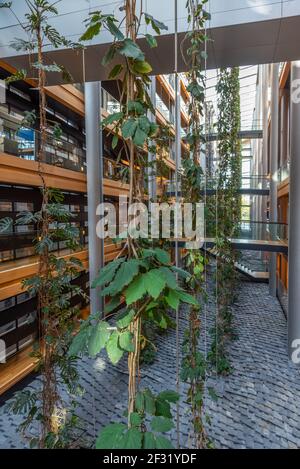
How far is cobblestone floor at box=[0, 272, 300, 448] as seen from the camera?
13.9 feet

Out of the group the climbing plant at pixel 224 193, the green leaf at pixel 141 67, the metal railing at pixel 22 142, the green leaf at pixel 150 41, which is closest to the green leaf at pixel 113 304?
the green leaf at pixel 141 67

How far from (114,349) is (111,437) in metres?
0.29

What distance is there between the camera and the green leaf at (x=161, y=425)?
1123 millimetres

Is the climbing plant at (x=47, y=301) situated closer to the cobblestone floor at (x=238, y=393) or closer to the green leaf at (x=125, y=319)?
the cobblestone floor at (x=238, y=393)

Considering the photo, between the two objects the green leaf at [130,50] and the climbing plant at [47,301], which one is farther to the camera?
the climbing plant at [47,301]

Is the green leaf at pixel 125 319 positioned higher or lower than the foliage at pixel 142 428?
higher

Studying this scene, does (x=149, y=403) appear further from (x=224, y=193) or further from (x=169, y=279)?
(x=224, y=193)

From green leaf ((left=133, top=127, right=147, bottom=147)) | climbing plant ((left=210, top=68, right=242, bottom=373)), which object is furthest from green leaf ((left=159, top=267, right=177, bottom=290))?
climbing plant ((left=210, top=68, right=242, bottom=373))

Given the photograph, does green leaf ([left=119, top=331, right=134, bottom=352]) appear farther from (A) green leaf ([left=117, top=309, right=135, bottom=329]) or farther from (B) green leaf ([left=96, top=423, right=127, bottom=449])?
(B) green leaf ([left=96, top=423, right=127, bottom=449])

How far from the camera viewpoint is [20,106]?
763 cm

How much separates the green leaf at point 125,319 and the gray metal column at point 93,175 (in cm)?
619
